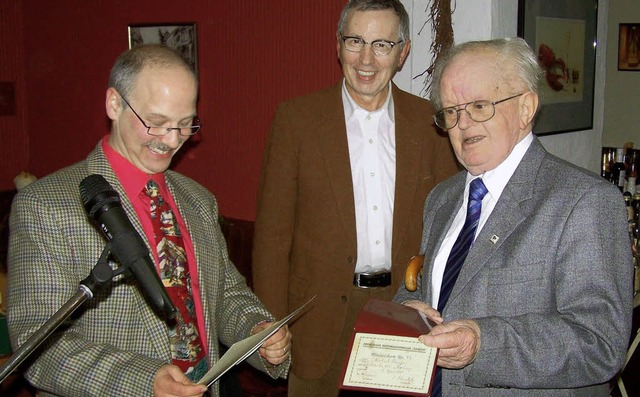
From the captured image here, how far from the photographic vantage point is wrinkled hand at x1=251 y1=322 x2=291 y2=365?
2.10m

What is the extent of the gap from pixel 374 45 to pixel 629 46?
583 cm

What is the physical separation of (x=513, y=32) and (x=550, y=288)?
78.6 inches

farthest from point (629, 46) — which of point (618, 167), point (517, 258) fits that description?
point (517, 258)

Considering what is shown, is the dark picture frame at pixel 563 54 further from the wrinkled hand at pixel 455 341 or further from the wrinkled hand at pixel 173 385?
the wrinkled hand at pixel 173 385

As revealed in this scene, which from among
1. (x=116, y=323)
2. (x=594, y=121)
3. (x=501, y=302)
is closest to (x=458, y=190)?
(x=501, y=302)

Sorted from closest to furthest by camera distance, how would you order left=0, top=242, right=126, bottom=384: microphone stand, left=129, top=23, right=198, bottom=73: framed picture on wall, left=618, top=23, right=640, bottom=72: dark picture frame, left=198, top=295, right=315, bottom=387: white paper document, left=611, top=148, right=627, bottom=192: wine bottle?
left=0, top=242, right=126, bottom=384: microphone stand, left=198, top=295, right=315, bottom=387: white paper document, left=611, top=148, right=627, bottom=192: wine bottle, left=129, top=23, right=198, bottom=73: framed picture on wall, left=618, top=23, right=640, bottom=72: dark picture frame

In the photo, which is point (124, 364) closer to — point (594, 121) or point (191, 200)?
point (191, 200)

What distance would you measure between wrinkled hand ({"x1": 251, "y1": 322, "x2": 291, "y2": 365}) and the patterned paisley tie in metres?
0.18

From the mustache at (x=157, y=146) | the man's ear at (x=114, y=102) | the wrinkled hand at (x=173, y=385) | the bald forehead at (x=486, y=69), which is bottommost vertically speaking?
the wrinkled hand at (x=173, y=385)

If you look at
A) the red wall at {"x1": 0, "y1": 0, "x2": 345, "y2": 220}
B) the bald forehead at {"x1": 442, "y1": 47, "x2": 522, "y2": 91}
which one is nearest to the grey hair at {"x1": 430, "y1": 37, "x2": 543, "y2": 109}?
the bald forehead at {"x1": 442, "y1": 47, "x2": 522, "y2": 91}

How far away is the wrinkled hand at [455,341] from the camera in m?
1.65

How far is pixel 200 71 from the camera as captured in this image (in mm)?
4344

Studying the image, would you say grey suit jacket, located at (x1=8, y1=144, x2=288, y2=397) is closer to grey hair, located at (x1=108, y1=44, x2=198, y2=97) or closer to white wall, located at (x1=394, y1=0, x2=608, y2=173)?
grey hair, located at (x1=108, y1=44, x2=198, y2=97)

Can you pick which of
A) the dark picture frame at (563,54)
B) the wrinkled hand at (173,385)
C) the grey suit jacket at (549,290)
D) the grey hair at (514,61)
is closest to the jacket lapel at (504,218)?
the grey suit jacket at (549,290)
